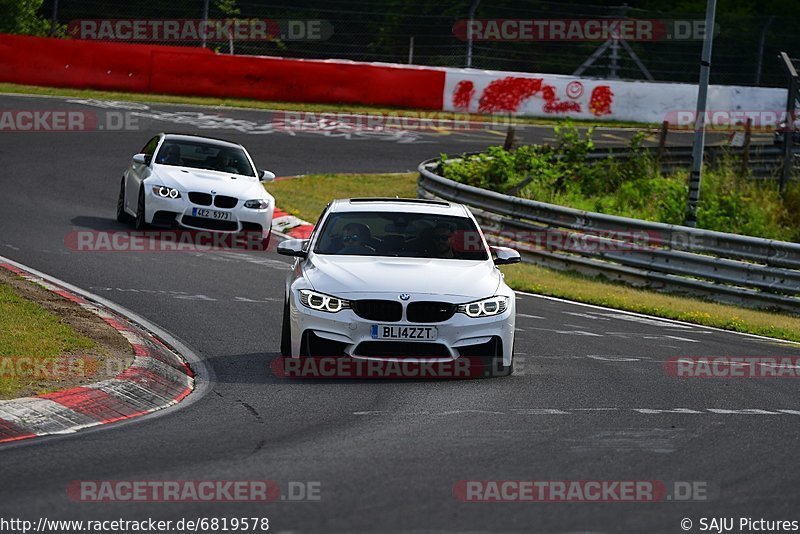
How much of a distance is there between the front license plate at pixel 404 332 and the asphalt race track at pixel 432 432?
0.38 meters

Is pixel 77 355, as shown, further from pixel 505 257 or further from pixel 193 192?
pixel 193 192

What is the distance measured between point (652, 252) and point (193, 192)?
662 centimetres

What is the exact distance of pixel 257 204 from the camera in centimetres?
1975

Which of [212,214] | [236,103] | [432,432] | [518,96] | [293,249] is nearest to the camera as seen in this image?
[432,432]

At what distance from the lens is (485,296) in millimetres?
10758

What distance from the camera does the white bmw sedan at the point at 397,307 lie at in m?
10.5

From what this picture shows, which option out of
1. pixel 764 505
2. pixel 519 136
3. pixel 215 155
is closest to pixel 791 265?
pixel 215 155

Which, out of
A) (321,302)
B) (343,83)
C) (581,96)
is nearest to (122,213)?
(321,302)

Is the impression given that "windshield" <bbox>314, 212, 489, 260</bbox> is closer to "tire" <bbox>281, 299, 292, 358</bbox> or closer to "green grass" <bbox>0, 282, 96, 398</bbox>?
"tire" <bbox>281, 299, 292, 358</bbox>

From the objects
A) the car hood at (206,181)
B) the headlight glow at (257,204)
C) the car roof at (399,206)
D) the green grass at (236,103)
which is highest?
the car roof at (399,206)

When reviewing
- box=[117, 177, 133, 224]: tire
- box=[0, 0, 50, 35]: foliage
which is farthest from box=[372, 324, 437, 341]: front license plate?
box=[0, 0, 50, 35]: foliage

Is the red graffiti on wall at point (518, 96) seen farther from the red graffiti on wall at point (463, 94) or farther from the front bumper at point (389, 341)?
the front bumper at point (389, 341)

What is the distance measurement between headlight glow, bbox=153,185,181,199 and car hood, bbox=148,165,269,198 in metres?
0.06

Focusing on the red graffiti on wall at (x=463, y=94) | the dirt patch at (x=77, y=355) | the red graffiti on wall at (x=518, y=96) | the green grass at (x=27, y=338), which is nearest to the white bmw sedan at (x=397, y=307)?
the dirt patch at (x=77, y=355)
